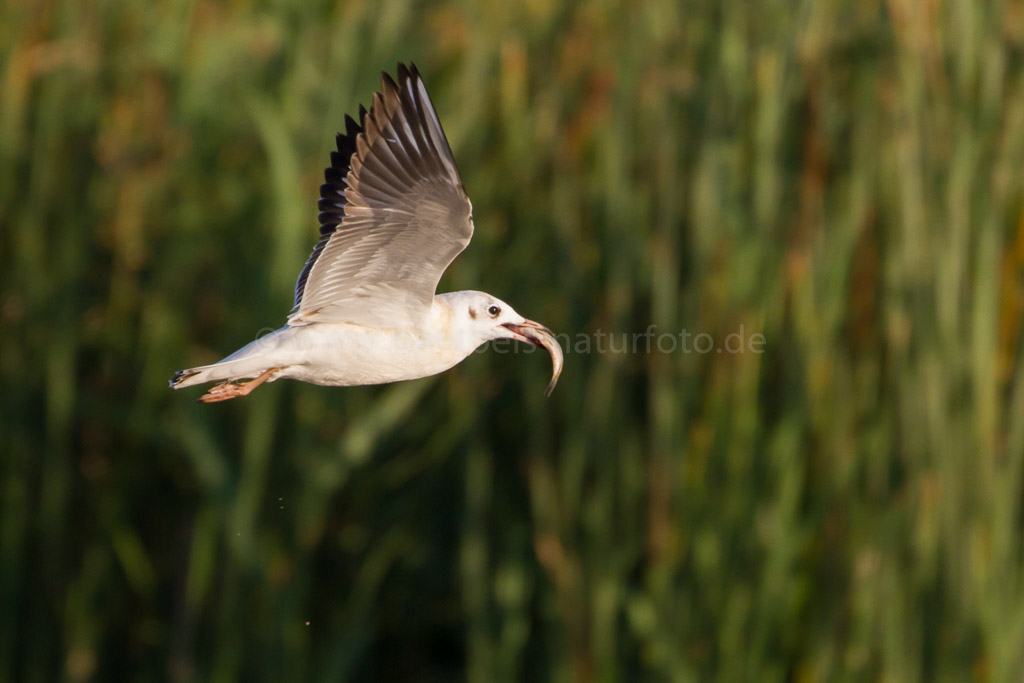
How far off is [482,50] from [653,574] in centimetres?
135

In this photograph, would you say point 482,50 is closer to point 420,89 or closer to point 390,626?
point 420,89

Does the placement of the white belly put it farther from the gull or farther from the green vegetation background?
the green vegetation background

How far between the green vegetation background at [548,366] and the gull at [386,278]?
2.09 feet

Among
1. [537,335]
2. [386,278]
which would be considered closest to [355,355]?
[386,278]

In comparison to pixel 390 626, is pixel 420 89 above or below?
above

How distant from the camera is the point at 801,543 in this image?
108 inches

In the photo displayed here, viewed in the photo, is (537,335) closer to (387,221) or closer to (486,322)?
(486,322)

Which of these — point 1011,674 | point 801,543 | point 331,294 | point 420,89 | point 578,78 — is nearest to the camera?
point 420,89

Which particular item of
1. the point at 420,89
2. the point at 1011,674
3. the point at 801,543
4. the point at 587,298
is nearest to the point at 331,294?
the point at 420,89

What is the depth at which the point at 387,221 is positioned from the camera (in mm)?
1929

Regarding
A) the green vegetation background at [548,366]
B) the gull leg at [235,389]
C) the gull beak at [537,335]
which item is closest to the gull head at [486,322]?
→ the gull beak at [537,335]

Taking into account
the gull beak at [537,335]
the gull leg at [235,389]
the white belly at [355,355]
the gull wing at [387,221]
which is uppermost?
the gull wing at [387,221]

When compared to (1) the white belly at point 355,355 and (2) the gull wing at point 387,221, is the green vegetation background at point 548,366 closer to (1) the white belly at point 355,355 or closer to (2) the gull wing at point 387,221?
(2) the gull wing at point 387,221

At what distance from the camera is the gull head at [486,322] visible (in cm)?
186
